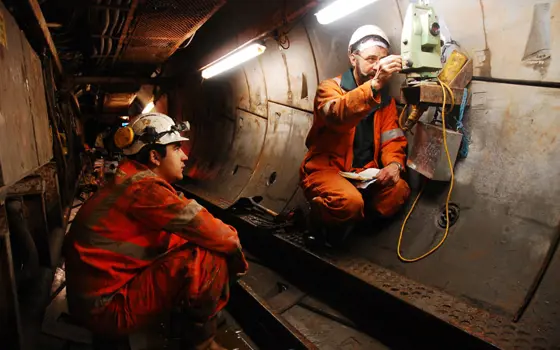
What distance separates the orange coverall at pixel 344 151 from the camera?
3.35 meters

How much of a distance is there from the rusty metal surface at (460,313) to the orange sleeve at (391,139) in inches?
41.5

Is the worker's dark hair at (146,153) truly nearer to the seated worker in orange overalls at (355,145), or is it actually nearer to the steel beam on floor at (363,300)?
the seated worker in orange overalls at (355,145)

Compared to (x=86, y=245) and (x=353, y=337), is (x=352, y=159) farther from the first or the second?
(x=86, y=245)

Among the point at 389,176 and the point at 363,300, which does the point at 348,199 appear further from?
the point at 363,300

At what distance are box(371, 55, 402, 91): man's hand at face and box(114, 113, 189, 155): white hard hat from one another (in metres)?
1.69

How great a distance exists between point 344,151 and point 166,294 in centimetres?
223

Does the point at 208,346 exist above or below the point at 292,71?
below

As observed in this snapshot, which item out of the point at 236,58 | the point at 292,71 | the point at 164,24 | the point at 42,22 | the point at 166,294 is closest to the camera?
the point at 166,294

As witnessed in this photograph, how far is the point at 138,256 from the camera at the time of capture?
2592 mm

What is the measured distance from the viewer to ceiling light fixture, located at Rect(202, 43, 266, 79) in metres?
5.36

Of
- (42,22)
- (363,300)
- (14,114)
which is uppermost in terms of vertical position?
(42,22)

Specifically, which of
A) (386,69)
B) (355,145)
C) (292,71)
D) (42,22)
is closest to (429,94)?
(386,69)

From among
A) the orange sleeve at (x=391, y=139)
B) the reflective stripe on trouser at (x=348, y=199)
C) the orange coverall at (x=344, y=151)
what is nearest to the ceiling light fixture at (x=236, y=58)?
the orange coverall at (x=344, y=151)

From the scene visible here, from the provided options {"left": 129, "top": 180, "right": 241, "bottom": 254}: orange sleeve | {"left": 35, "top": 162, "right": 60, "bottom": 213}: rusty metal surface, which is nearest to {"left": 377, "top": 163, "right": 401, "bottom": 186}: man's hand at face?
{"left": 129, "top": 180, "right": 241, "bottom": 254}: orange sleeve
